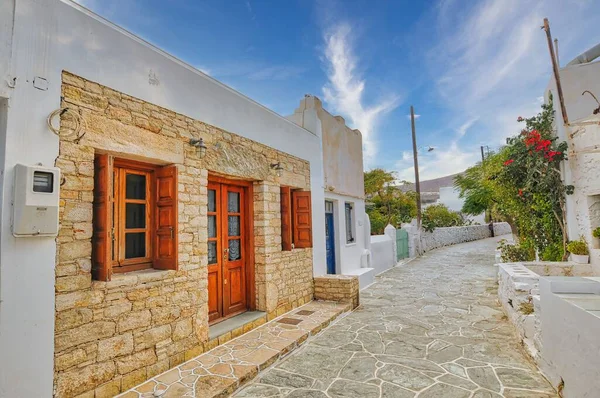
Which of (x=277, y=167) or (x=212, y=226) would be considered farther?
(x=277, y=167)

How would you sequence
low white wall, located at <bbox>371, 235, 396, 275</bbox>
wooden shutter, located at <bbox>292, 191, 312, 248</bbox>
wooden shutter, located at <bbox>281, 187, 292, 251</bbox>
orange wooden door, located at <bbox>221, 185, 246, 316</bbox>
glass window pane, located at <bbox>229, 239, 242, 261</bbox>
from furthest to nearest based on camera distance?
1. low white wall, located at <bbox>371, 235, 396, 275</bbox>
2. wooden shutter, located at <bbox>292, 191, 312, 248</bbox>
3. wooden shutter, located at <bbox>281, 187, 292, 251</bbox>
4. glass window pane, located at <bbox>229, 239, 242, 261</bbox>
5. orange wooden door, located at <bbox>221, 185, 246, 316</bbox>

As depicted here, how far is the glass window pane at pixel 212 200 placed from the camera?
497 centimetres

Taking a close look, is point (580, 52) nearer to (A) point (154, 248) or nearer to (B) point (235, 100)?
(B) point (235, 100)

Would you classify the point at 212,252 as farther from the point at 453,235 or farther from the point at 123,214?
the point at 453,235

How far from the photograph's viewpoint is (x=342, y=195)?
9242mm

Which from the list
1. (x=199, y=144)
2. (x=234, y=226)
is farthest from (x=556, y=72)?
(x=199, y=144)

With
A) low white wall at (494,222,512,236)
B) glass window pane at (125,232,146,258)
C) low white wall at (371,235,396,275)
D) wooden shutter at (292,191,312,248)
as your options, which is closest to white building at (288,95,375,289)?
low white wall at (371,235,396,275)

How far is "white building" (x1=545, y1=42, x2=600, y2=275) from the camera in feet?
21.2

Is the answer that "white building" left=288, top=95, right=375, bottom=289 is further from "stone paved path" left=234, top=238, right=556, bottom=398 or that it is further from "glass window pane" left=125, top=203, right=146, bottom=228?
"glass window pane" left=125, top=203, right=146, bottom=228

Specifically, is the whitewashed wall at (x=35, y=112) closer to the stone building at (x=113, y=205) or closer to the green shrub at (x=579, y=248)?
the stone building at (x=113, y=205)

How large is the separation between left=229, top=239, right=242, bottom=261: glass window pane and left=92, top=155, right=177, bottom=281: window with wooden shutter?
1620 millimetres

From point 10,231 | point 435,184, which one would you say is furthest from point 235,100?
point 435,184

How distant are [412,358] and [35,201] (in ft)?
15.1

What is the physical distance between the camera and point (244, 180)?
5492 millimetres
